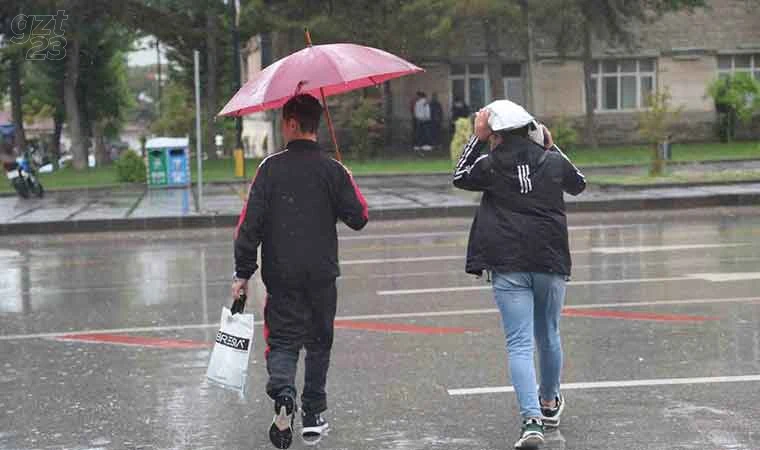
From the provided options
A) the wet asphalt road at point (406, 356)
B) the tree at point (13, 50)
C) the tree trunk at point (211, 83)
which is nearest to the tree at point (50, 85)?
the tree at point (13, 50)

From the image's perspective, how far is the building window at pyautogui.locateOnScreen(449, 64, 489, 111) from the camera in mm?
42219

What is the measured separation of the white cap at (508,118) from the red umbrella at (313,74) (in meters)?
0.48

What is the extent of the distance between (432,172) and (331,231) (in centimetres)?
2371

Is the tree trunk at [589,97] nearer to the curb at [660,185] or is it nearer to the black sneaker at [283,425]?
the curb at [660,185]

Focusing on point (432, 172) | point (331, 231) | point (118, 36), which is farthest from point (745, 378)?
point (118, 36)

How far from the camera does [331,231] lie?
6.28 metres

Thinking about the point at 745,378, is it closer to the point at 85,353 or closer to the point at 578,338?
the point at 578,338

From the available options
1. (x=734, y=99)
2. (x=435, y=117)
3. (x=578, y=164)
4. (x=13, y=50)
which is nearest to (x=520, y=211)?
(x=578, y=164)

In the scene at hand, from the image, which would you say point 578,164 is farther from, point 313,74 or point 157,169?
point 313,74

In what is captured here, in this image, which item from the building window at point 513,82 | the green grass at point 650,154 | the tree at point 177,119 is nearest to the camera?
the green grass at point 650,154

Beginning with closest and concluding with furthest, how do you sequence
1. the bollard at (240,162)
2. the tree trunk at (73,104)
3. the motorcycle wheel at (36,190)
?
the motorcycle wheel at (36,190)
the bollard at (240,162)
the tree trunk at (73,104)

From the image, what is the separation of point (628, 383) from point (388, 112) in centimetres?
3356

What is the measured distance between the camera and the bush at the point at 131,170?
95.8 feet

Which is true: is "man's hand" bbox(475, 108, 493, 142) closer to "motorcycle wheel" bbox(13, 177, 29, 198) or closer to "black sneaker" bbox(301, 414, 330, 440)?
"black sneaker" bbox(301, 414, 330, 440)
